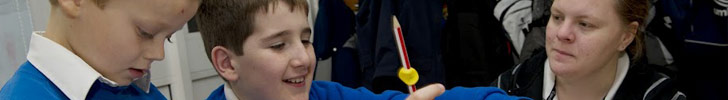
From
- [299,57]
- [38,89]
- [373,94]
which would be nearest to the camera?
[38,89]

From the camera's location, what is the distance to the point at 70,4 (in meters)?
0.79

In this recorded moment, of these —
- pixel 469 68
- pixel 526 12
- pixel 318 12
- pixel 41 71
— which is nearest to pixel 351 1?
pixel 318 12

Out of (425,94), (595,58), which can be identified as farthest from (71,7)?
(595,58)

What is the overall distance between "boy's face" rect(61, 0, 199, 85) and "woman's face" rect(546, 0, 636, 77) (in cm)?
71

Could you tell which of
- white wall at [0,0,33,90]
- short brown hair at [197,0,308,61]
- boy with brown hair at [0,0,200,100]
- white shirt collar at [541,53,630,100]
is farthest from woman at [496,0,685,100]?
white wall at [0,0,33,90]

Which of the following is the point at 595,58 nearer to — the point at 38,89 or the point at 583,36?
the point at 583,36

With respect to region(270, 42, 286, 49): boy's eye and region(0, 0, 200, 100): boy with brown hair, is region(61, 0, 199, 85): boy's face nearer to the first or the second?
region(0, 0, 200, 100): boy with brown hair

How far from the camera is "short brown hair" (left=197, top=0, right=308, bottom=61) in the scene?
0.93m

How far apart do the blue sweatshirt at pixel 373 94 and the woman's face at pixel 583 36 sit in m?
0.36

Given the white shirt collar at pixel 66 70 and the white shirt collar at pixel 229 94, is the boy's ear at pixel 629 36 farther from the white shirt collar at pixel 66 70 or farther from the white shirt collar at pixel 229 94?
the white shirt collar at pixel 66 70

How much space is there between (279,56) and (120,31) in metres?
0.18

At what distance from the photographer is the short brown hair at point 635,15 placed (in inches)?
51.9

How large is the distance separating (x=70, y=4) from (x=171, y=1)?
0.10m

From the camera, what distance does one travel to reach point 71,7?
2.58 ft
